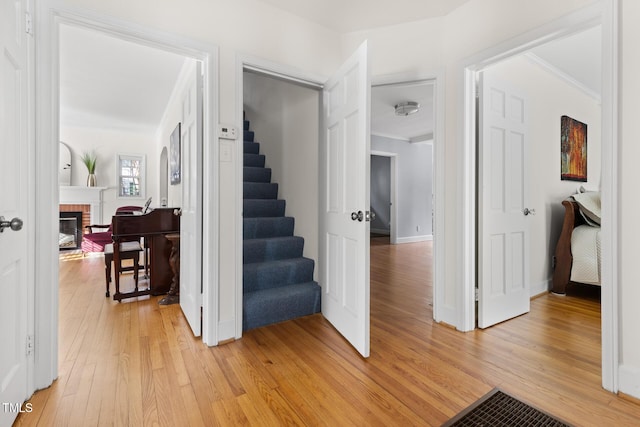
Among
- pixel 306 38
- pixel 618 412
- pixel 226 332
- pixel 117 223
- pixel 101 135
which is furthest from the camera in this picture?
pixel 101 135

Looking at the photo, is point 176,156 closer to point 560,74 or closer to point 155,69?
point 155,69

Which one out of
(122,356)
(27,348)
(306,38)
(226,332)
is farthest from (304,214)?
(27,348)

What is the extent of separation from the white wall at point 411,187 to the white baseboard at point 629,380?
5.52 meters

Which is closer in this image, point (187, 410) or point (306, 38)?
point (187, 410)

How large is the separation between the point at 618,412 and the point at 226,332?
Answer: 7.07 feet

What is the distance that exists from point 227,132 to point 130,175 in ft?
18.4

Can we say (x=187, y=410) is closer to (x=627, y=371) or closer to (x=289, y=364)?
(x=289, y=364)

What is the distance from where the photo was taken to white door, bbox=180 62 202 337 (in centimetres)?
212

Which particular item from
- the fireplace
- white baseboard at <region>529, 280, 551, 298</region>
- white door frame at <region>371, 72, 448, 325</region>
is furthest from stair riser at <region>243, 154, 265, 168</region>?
the fireplace

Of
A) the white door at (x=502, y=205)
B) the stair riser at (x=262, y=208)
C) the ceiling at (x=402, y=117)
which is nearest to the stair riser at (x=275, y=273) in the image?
the stair riser at (x=262, y=208)

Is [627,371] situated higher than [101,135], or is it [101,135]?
[101,135]

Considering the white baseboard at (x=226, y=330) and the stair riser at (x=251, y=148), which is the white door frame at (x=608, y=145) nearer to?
the white baseboard at (x=226, y=330)

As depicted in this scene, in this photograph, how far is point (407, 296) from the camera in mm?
3113

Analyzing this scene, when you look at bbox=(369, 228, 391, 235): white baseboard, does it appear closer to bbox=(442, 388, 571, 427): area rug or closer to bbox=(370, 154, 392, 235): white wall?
bbox=(370, 154, 392, 235): white wall
